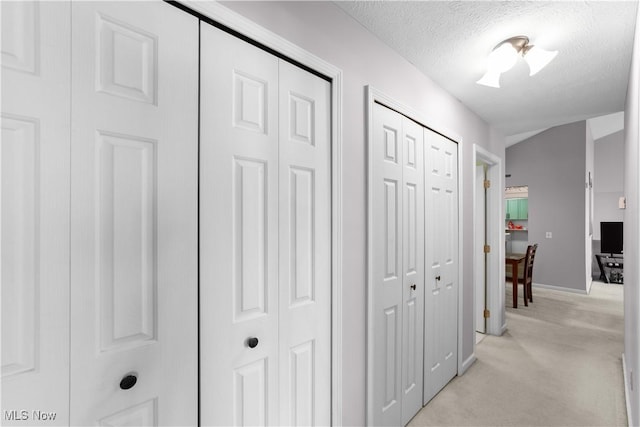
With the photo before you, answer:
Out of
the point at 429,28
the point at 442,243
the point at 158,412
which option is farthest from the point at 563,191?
the point at 158,412

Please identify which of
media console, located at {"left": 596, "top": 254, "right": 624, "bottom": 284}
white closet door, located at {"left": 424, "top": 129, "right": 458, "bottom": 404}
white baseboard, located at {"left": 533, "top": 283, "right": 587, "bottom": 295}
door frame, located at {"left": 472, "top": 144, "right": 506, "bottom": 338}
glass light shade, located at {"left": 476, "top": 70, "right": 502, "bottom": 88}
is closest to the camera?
glass light shade, located at {"left": 476, "top": 70, "right": 502, "bottom": 88}

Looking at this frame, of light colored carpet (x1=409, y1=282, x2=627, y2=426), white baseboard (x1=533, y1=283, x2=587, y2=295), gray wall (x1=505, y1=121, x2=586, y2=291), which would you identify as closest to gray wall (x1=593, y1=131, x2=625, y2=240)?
gray wall (x1=505, y1=121, x2=586, y2=291)

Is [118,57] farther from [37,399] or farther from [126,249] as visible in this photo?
[37,399]

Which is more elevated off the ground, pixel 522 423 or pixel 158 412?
pixel 158 412

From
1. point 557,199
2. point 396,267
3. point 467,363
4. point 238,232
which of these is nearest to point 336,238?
point 238,232

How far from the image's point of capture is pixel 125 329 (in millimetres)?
952

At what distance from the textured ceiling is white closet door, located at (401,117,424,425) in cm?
51

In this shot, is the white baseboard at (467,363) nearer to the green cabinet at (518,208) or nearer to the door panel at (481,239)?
the door panel at (481,239)

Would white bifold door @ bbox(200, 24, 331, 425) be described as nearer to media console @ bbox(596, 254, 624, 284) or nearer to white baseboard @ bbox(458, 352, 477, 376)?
white baseboard @ bbox(458, 352, 477, 376)

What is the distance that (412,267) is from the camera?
2223 millimetres

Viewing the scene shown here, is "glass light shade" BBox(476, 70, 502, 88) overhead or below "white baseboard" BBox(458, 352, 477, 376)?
overhead

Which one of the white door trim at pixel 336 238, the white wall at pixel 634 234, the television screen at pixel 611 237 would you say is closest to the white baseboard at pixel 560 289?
the television screen at pixel 611 237

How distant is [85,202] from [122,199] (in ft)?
0.30

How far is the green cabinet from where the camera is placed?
659 centimetres
